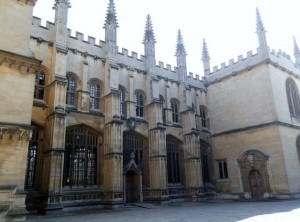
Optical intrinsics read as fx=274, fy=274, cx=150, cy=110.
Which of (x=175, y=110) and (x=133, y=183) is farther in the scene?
(x=175, y=110)

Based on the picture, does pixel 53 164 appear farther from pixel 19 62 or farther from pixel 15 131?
pixel 19 62

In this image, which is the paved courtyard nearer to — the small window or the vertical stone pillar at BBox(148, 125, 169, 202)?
the vertical stone pillar at BBox(148, 125, 169, 202)

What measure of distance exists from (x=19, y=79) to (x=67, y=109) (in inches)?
271

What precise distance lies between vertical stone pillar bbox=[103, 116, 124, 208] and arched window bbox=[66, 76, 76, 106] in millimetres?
3005

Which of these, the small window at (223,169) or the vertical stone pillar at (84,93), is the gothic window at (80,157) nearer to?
the vertical stone pillar at (84,93)

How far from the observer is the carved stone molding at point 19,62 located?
11711 mm

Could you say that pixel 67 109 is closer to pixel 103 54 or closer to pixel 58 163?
pixel 58 163

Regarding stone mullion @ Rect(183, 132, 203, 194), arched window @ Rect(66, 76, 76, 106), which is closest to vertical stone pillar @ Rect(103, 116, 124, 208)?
arched window @ Rect(66, 76, 76, 106)

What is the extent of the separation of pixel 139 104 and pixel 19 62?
1275cm

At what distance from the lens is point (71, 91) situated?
19.8 m

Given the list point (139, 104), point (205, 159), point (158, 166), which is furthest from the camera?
point (205, 159)

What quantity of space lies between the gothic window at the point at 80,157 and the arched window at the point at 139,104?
197 inches

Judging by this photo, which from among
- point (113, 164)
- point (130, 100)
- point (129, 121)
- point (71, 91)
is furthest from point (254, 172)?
point (71, 91)

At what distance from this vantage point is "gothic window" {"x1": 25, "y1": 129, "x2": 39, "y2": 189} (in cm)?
1642
